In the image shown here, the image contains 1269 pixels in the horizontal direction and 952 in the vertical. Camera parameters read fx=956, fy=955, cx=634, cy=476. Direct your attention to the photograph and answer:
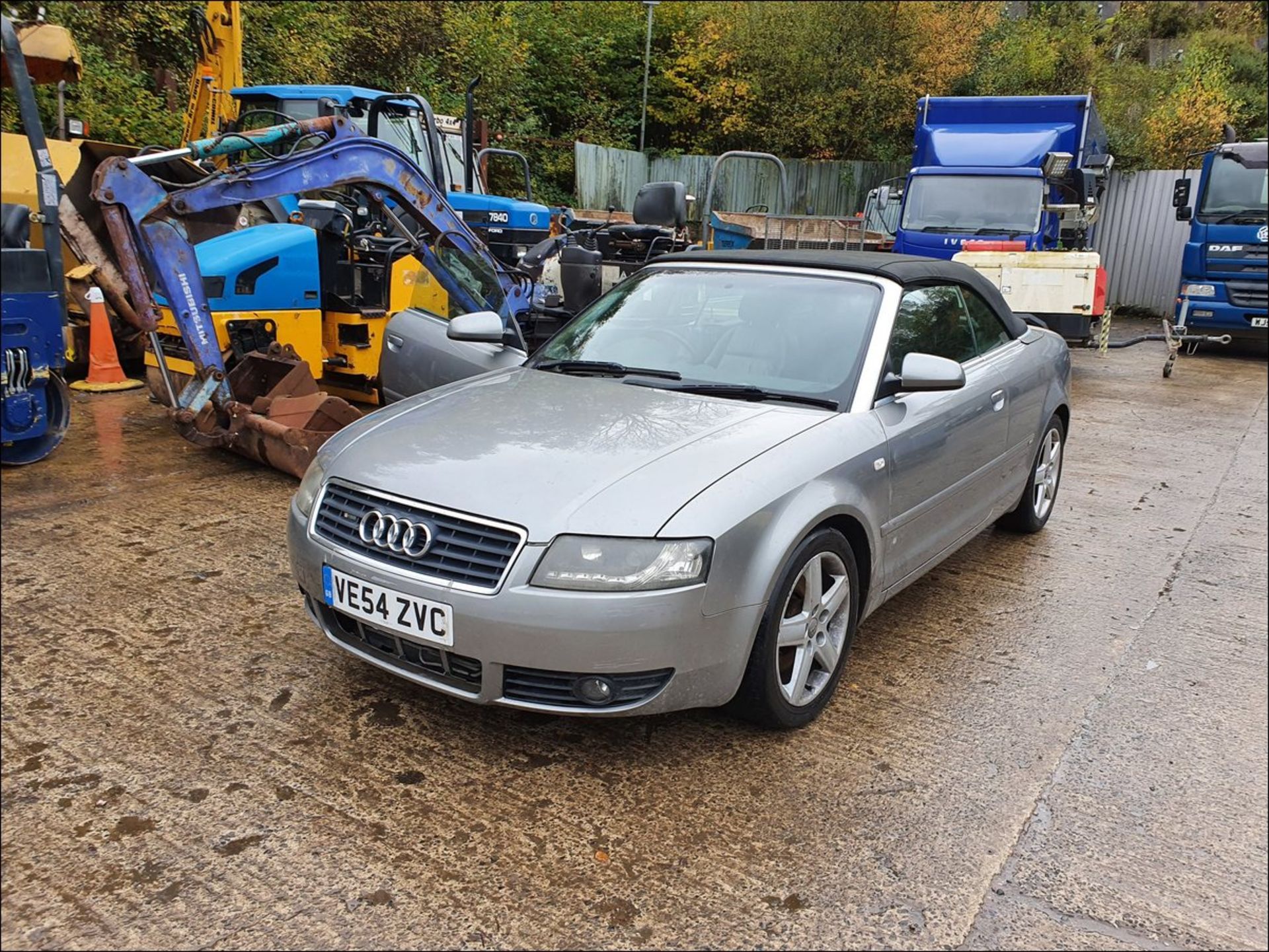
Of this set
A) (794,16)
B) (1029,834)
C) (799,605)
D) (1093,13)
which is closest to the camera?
(1029,834)

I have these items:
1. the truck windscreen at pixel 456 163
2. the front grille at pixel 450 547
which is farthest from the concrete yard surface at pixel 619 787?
the truck windscreen at pixel 456 163

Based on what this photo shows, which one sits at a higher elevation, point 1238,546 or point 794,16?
point 794,16

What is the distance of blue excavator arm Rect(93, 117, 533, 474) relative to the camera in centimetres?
554

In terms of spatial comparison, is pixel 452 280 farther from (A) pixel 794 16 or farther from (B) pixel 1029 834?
(A) pixel 794 16

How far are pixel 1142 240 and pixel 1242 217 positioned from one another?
6.13 meters

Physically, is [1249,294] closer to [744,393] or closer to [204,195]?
[744,393]

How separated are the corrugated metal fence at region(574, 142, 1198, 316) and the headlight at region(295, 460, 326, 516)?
1824 centimetres

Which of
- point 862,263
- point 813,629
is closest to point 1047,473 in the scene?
point 862,263

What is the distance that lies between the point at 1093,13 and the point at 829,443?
107 feet

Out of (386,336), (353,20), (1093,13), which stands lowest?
(386,336)

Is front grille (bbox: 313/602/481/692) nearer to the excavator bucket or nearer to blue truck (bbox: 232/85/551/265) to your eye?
the excavator bucket

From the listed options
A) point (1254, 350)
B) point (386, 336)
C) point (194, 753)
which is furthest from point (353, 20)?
point (194, 753)

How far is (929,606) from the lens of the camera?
4.34 metres

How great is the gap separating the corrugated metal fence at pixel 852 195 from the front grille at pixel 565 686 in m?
18.4
